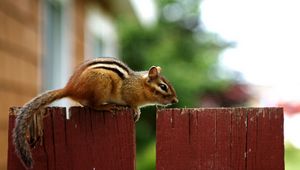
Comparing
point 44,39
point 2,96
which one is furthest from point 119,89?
point 44,39

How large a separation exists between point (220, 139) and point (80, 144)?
0.48 m

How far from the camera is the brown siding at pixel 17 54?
5840 millimetres

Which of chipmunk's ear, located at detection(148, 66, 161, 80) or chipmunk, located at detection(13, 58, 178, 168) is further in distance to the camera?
chipmunk's ear, located at detection(148, 66, 161, 80)

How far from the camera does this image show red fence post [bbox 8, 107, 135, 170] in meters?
2.27

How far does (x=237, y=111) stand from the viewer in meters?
2.20

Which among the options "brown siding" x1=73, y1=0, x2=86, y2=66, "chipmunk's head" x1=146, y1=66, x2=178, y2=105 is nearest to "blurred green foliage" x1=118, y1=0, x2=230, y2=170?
"brown siding" x1=73, y1=0, x2=86, y2=66

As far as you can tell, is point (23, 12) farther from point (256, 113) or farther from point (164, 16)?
point (164, 16)

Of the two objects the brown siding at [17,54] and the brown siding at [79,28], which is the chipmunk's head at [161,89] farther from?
the brown siding at [79,28]

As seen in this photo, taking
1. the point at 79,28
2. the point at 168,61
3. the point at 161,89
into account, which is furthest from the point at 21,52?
the point at 168,61

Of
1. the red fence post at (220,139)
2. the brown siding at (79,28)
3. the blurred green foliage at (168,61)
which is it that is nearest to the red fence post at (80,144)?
the red fence post at (220,139)

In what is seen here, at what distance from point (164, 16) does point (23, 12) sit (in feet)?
48.6

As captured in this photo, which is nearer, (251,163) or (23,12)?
(251,163)

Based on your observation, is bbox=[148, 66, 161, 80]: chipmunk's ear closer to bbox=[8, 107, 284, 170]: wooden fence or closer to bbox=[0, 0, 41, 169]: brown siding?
bbox=[8, 107, 284, 170]: wooden fence

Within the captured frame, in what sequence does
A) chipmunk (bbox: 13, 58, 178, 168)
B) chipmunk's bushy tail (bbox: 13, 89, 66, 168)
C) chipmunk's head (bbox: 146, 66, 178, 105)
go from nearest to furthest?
chipmunk's bushy tail (bbox: 13, 89, 66, 168)
chipmunk (bbox: 13, 58, 178, 168)
chipmunk's head (bbox: 146, 66, 178, 105)
